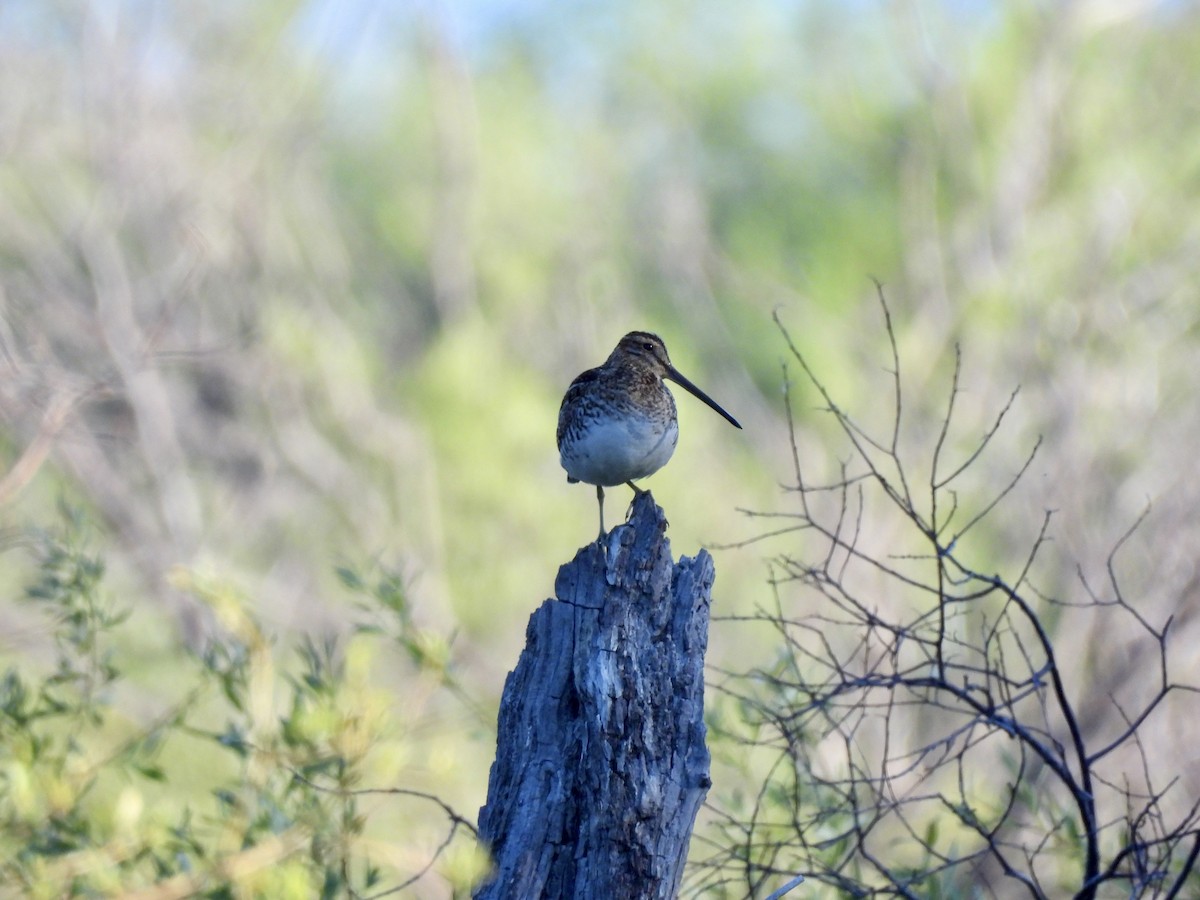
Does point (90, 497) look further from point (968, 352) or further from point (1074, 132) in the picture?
point (1074, 132)

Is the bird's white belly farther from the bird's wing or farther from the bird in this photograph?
the bird's wing

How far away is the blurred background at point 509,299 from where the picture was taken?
13.1 meters

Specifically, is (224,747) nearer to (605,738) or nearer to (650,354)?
(605,738)

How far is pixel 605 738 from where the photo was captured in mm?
3502

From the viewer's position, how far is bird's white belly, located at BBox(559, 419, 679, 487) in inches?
211

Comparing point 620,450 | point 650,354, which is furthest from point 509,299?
point 620,450

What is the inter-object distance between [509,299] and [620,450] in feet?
37.0

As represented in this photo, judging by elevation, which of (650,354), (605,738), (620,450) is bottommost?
(605,738)

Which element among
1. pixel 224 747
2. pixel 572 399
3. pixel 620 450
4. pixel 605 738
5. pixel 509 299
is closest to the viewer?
pixel 605 738

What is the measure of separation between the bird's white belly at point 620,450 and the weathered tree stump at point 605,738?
1563 millimetres

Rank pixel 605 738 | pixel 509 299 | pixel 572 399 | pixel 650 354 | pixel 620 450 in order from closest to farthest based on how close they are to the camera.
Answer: pixel 605 738 → pixel 620 450 → pixel 572 399 → pixel 650 354 → pixel 509 299

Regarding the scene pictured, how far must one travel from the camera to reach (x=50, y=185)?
523 inches

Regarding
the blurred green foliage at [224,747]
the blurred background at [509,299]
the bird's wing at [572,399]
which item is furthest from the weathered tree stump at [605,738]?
the blurred background at [509,299]

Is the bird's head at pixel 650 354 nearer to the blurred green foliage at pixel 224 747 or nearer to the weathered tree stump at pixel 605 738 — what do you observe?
the blurred green foliage at pixel 224 747
